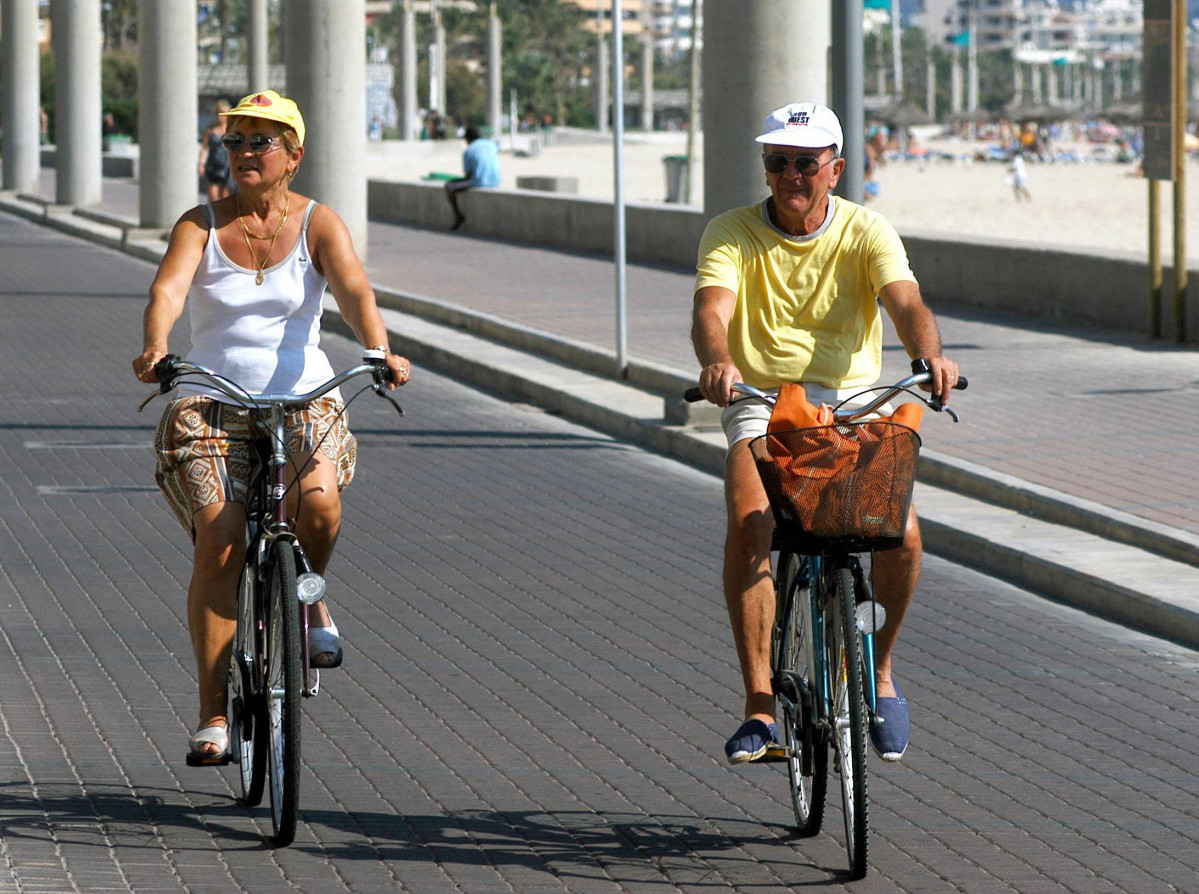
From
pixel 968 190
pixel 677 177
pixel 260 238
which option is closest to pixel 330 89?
pixel 677 177

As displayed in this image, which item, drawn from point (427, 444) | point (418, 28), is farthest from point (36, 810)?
point (418, 28)

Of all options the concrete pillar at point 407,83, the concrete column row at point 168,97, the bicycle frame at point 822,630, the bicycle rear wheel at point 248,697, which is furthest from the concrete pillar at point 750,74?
the concrete pillar at point 407,83

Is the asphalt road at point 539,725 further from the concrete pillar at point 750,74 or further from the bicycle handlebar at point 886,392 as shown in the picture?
the concrete pillar at point 750,74

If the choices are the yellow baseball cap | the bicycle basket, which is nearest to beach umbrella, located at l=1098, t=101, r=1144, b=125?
the yellow baseball cap

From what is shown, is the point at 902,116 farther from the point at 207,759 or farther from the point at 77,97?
the point at 207,759

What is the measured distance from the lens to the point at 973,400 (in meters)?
13.2

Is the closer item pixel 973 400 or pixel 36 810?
pixel 36 810

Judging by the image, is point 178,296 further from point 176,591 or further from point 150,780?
point 176,591

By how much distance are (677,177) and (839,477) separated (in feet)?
110

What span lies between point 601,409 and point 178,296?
320 inches

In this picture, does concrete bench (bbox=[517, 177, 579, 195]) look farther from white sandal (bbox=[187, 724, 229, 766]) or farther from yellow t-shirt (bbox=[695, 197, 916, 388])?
white sandal (bbox=[187, 724, 229, 766])

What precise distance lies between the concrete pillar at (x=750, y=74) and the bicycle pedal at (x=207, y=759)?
7680 millimetres

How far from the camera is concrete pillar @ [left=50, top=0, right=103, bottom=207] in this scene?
39438 millimetres

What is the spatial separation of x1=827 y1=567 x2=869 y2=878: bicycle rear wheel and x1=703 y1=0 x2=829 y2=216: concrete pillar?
25.8 feet
